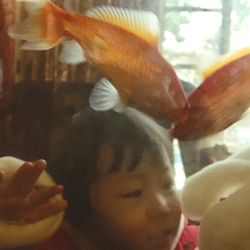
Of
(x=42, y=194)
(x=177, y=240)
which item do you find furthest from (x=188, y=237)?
(x=42, y=194)

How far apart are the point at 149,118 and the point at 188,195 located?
0.06 meters

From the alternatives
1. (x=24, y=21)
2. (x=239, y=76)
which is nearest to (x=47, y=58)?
(x=24, y=21)

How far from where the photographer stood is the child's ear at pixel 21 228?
608 millimetres

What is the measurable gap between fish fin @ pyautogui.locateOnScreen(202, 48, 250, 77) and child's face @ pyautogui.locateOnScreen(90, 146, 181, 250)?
75mm

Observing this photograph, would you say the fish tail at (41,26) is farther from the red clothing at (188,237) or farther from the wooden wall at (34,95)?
the red clothing at (188,237)

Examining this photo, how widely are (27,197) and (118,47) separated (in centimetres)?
12

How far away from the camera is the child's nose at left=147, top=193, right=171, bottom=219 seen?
63 centimetres

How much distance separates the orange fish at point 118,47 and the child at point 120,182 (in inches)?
0.7

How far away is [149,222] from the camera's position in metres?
0.63

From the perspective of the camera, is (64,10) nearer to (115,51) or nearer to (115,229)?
(115,51)

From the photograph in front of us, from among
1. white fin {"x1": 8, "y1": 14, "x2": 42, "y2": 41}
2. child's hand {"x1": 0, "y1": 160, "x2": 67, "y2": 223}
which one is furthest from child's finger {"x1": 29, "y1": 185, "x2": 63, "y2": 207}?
white fin {"x1": 8, "y1": 14, "x2": 42, "y2": 41}

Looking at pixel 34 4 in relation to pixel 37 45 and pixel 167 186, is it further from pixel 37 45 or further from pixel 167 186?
pixel 167 186

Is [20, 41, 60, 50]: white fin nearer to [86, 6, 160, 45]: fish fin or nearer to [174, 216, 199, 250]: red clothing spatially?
[86, 6, 160, 45]: fish fin

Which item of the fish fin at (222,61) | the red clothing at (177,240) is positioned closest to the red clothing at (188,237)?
the red clothing at (177,240)
